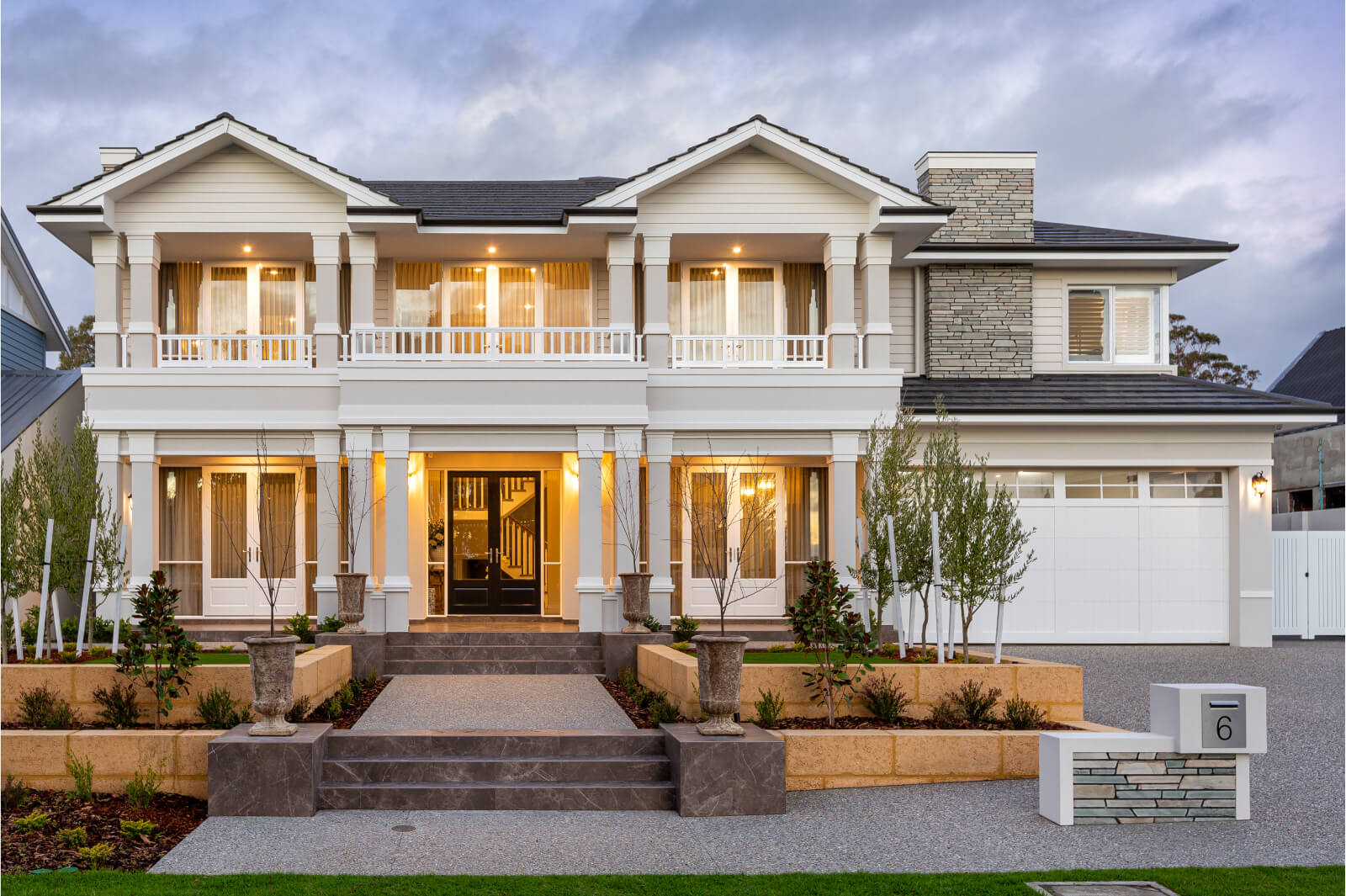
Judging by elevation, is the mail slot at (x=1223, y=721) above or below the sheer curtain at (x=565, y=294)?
below

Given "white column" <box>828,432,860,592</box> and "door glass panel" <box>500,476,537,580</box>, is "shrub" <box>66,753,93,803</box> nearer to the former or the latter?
"door glass panel" <box>500,476,537,580</box>

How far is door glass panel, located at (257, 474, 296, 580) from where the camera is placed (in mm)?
16422

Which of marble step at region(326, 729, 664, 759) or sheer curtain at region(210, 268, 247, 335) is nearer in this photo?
marble step at region(326, 729, 664, 759)

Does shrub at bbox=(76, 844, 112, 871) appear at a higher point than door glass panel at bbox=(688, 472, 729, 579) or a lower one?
lower

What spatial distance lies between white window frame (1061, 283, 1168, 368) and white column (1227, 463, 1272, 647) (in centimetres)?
255

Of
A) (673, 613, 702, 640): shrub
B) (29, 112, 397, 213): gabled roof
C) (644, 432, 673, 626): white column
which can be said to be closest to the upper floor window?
(644, 432, 673, 626): white column

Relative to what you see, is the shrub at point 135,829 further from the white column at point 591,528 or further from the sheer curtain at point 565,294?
the sheer curtain at point 565,294

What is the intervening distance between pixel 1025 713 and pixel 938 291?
9778mm

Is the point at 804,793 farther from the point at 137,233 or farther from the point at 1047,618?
the point at 137,233

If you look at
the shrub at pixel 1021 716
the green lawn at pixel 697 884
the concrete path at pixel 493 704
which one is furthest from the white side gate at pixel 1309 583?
the green lawn at pixel 697 884

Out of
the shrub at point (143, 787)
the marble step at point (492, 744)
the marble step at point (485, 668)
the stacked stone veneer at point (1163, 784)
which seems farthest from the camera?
the marble step at point (485, 668)

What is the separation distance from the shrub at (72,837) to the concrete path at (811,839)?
733 millimetres

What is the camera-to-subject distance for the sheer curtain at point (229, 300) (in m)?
16.8

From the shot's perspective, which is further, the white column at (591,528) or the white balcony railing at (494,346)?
the white balcony railing at (494,346)
